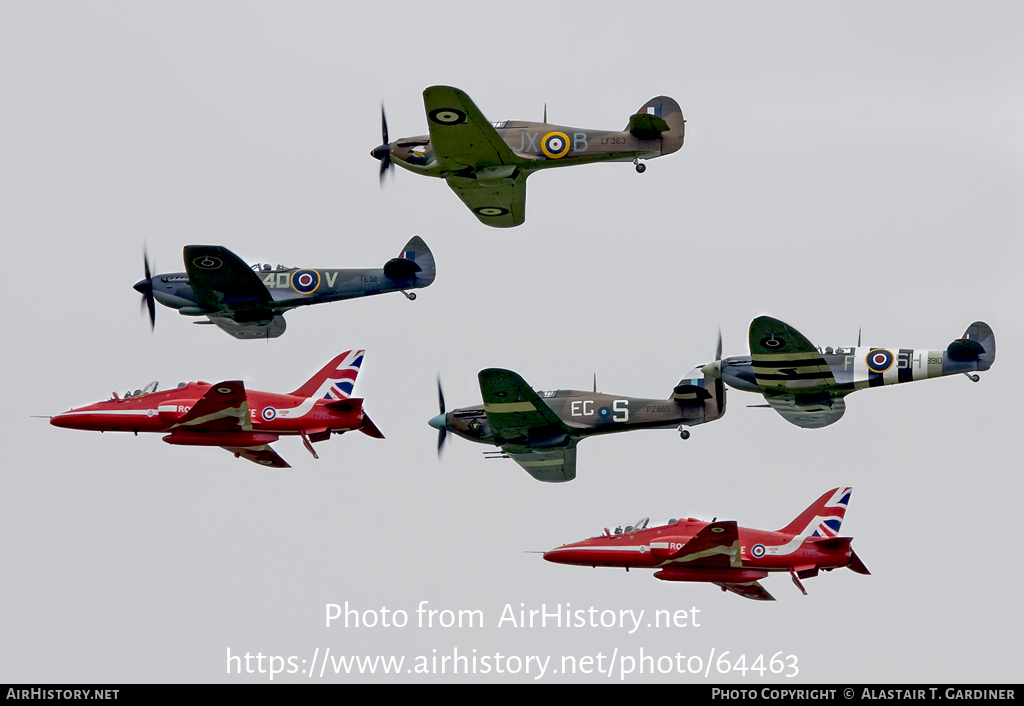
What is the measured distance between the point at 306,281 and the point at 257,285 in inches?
63.7

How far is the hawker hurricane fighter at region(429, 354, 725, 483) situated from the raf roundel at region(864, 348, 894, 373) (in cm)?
467

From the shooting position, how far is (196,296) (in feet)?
206

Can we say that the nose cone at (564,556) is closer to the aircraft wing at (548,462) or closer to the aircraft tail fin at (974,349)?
the aircraft wing at (548,462)

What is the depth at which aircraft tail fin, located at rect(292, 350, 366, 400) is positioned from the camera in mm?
62781

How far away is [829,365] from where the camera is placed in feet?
197

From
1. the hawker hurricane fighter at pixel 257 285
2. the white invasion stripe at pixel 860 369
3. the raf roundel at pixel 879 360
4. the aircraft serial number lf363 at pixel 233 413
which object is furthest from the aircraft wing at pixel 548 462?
the raf roundel at pixel 879 360

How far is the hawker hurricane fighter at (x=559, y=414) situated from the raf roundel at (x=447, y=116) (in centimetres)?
774

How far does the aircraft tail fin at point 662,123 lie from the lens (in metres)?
60.5

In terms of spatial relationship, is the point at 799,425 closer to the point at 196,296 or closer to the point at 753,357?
the point at 753,357

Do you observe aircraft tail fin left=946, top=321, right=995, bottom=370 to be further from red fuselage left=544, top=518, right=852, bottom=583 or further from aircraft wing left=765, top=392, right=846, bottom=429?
red fuselage left=544, top=518, right=852, bottom=583

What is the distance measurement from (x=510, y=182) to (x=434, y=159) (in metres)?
2.69

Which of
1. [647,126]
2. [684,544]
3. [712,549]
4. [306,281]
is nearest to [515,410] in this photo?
[684,544]
